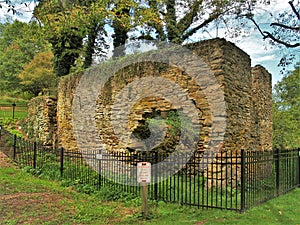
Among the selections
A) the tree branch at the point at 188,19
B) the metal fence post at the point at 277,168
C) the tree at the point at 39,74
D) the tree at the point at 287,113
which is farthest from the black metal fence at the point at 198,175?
the tree at the point at 39,74

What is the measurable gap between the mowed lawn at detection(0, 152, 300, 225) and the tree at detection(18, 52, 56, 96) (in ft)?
57.6

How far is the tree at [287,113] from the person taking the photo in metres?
16.8

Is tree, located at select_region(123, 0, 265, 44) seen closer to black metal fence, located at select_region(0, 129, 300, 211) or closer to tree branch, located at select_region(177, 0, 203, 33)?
tree branch, located at select_region(177, 0, 203, 33)

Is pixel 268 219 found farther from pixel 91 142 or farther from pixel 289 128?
pixel 289 128

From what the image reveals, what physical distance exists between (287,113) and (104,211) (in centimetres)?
1498

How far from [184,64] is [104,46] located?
10.7 metres

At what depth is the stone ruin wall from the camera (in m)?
7.68

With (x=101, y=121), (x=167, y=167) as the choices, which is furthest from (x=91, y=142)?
(x=167, y=167)

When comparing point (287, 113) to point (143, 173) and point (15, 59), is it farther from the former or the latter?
point (15, 59)

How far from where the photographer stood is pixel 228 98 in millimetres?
7676

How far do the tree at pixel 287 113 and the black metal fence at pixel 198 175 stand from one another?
28.7 feet

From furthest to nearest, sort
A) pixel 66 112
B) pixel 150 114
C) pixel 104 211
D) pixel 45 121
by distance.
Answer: pixel 45 121, pixel 66 112, pixel 150 114, pixel 104 211

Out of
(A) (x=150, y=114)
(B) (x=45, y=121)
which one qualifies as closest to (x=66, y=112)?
(B) (x=45, y=121)

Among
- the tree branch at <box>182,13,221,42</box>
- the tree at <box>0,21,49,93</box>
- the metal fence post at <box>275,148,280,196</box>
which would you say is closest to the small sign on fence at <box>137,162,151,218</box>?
the metal fence post at <box>275,148,280,196</box>
